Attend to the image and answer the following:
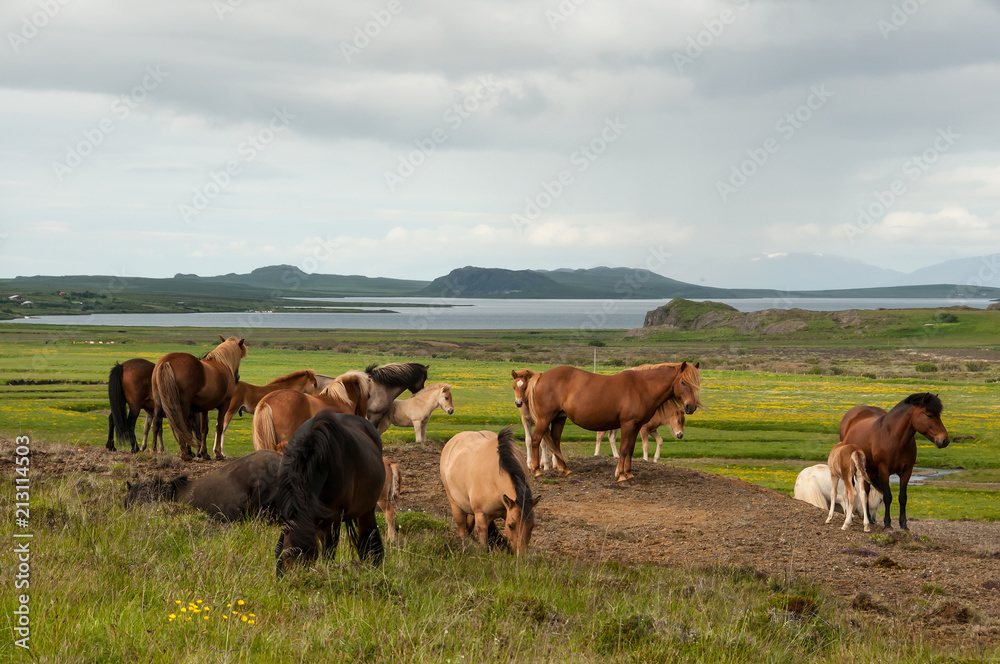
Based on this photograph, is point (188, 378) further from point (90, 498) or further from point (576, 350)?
point (576, 350)

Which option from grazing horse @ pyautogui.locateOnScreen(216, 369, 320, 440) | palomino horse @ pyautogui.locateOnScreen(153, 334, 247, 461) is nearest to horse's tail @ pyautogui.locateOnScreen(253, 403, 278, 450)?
grazing horse @ pyautogui.locateOnScreen(216, 369, 320, 440)

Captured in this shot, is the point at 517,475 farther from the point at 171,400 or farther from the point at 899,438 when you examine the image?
the point at 171,400

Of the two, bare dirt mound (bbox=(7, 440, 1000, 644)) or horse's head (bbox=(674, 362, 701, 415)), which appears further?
horse's head (bbox=(674, 362, 701, 415))

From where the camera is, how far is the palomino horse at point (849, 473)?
13523 millimetres

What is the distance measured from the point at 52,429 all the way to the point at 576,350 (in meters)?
70.7

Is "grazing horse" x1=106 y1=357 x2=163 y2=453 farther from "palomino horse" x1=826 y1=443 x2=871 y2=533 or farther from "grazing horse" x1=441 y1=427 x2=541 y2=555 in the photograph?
"palomino horse" x1=826 y1=443 x2=871 y2=533

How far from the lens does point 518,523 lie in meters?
8.02

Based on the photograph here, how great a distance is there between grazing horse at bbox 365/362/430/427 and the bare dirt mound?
1398 mm

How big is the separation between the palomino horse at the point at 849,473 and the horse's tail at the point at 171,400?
41.4ft

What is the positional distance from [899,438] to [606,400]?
5.74 m

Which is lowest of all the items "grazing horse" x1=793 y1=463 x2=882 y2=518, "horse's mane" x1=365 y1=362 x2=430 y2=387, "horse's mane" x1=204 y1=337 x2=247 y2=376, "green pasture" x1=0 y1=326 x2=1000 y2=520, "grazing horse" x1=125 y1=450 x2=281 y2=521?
"green pasture" x1=0 y1=326 x2=1000 y2=520

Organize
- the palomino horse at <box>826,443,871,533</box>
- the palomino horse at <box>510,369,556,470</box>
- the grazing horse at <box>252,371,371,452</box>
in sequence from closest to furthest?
the grazing horse at <box>252,371,371,452</box>
the palomino horse at <box>826,443,871,533</box>
the palomino horse at <box>510,369,556,470</box>

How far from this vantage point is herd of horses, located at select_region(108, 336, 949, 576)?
21.7ft

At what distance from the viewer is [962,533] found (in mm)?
15820
